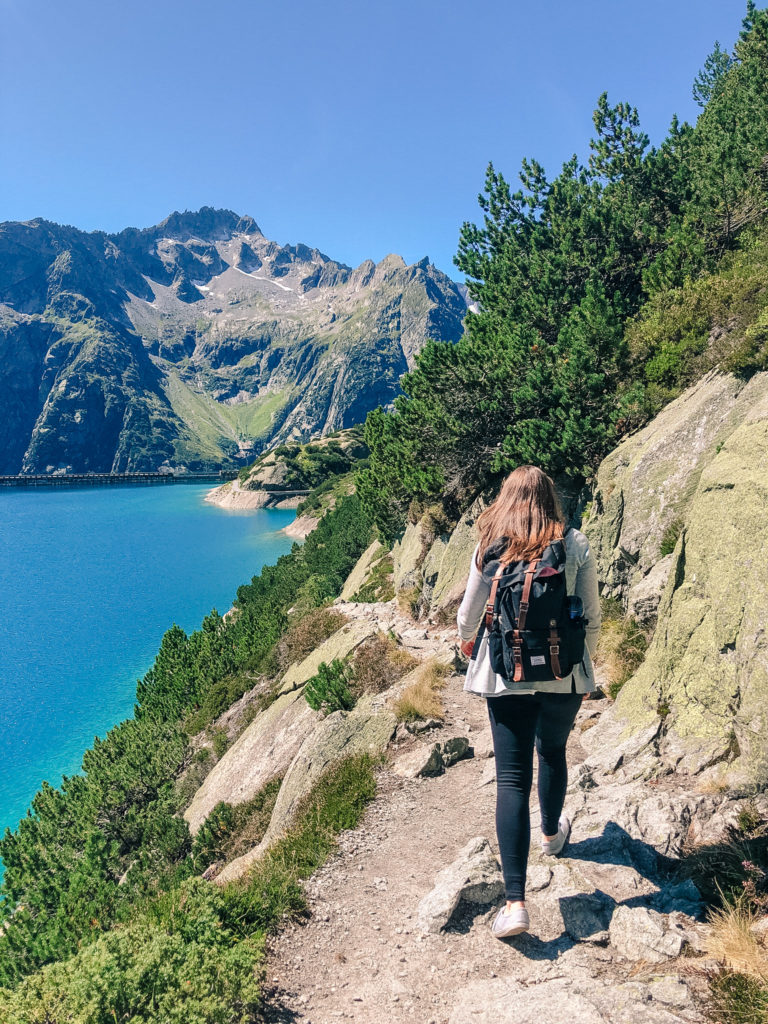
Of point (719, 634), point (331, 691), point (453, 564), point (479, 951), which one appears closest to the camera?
point (479, 951)

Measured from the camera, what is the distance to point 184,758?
1992 centimetres

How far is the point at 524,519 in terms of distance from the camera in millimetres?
4125

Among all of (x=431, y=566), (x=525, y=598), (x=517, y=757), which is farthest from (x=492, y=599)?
(x=431, y=566)

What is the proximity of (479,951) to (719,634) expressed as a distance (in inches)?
152

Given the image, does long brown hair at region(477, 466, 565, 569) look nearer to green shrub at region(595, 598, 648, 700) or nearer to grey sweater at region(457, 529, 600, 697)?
grey sweater at region(457, 529, 600, 697)

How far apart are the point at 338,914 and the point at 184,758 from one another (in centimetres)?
1650

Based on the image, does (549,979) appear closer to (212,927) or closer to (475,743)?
(212,927)

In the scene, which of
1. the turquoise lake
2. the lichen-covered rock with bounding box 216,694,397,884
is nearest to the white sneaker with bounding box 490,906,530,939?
the lichen-covered rock with bounding box 216,694,397,884

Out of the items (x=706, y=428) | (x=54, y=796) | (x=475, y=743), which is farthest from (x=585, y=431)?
(x=54, y=796)

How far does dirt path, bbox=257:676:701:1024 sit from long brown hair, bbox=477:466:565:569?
2.88 meters

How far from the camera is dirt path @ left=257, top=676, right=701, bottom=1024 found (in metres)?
3.81

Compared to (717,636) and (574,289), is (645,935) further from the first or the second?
(574,289)

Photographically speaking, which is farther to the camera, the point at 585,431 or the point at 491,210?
the point at 491,210

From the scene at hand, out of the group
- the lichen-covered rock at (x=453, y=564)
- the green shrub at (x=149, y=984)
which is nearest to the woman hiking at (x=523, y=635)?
the green shrub at (x=149, y=984)
